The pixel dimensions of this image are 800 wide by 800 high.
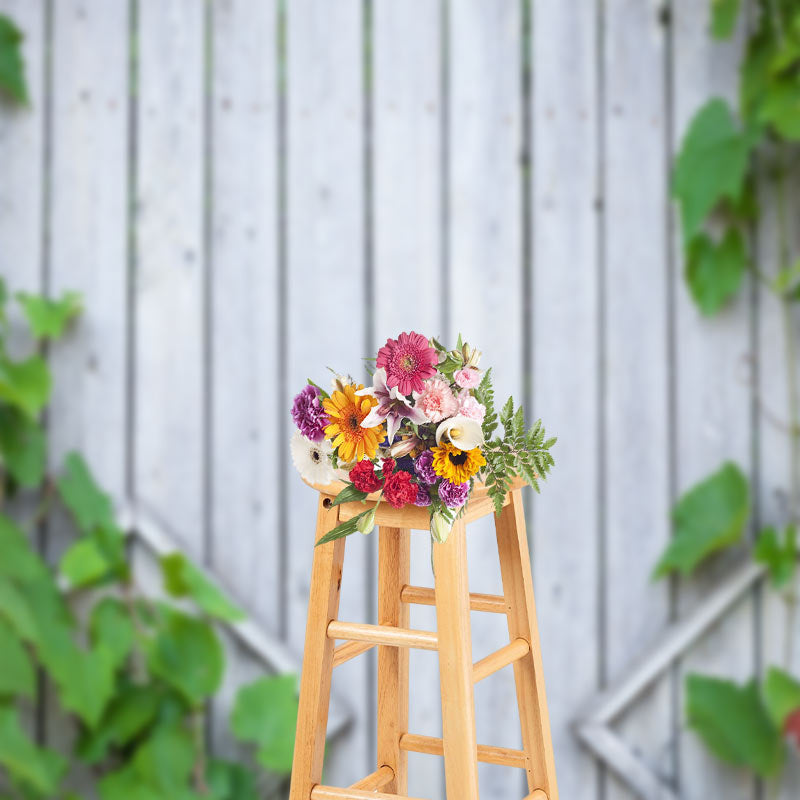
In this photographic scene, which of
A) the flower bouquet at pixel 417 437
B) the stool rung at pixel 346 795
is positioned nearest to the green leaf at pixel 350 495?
the flower bouquet at pixel 417 437

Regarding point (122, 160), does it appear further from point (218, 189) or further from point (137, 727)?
point (137, 727)

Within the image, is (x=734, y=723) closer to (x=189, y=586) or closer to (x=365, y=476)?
(x=189, y=586)

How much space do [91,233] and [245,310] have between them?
288 millimetres

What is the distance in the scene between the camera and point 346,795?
0.68m

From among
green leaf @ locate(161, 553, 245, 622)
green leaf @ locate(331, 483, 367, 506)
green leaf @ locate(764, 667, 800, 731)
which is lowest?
green leaf @ locate(764, 667, 800, 731)

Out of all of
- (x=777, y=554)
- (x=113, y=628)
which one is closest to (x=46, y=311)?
(x=113, y=628)

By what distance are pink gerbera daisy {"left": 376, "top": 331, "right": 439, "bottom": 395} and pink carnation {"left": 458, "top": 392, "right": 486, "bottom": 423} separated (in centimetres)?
3

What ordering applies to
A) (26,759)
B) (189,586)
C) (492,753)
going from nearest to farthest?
(492,753), (26,759), (189,586)

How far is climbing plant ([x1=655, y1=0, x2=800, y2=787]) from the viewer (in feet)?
4.58

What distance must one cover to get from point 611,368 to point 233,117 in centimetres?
75

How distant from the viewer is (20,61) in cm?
143

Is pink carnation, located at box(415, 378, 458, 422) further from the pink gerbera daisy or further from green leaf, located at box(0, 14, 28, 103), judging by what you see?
green leaf, located at box(0, 14, 28, 103)

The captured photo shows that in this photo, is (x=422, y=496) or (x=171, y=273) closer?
(x=422, y=496)

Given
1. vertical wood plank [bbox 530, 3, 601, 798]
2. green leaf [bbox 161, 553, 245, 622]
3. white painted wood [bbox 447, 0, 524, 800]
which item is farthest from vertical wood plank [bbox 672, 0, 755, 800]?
green leaf [bbox 161, 553, 245, 622]
